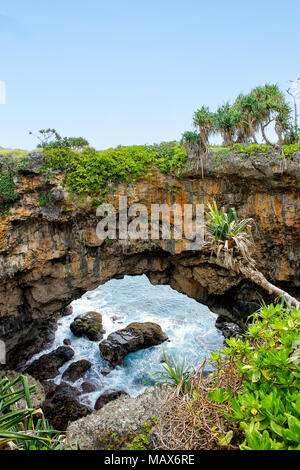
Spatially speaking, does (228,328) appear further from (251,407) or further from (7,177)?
(251,407)

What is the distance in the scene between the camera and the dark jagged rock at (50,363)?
14.4 metres

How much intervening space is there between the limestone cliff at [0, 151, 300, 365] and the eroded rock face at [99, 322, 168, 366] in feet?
14.4

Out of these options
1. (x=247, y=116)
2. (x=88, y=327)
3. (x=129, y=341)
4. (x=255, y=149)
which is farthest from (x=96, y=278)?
(x=247, y=116)

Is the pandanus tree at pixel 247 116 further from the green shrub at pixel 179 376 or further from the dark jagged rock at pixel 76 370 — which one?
the dark jagged rock at pixel 76 370

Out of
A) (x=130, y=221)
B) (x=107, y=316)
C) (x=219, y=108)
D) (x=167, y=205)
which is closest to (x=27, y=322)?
(x=107, y=316)

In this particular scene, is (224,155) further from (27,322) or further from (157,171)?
(27,322)

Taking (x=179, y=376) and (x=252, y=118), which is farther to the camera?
(x=252, y=118)

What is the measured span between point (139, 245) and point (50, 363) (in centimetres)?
893

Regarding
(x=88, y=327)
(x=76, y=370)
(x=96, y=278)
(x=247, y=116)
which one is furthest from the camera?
(x=88, y=327)

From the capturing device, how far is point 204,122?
35.0ft

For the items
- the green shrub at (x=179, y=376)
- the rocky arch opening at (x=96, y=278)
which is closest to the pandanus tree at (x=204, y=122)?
the rocky arch opening at (x=96, y=278)

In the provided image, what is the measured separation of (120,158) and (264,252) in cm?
802

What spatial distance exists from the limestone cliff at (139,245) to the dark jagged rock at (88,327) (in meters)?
4.08

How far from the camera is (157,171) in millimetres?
12055
